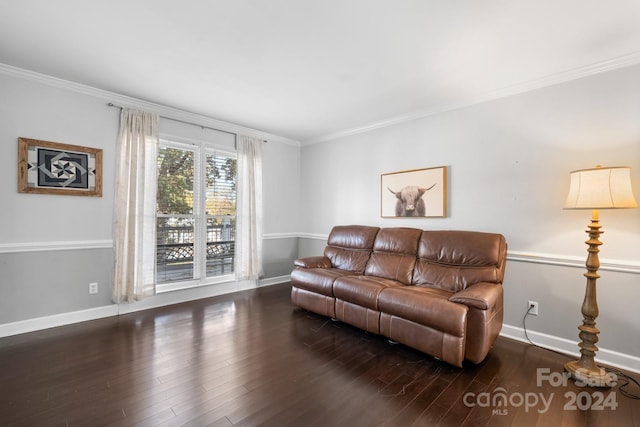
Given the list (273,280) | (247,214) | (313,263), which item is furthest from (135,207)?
(273,280)

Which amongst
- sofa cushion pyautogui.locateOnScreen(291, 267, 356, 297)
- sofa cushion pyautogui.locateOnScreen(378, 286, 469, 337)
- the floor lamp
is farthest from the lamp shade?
sofa cushion pyautogui.locateOnScreen(291, 267, 356, 297)

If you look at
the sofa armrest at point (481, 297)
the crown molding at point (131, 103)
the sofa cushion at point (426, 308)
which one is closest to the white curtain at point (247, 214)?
the crown molding at point (131, 103)

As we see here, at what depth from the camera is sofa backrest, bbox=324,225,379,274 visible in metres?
3.71

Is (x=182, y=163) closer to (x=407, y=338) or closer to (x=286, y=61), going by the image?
(x=286, y=61)

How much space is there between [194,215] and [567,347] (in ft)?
14.7

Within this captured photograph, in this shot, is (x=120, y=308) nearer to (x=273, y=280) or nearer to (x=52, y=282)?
(x=52, y=282)

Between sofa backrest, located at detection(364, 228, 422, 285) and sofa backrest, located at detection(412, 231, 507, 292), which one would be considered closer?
sofa backrest, located at detection(412, 231, 507, 292)

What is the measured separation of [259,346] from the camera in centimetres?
258

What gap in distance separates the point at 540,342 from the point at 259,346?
2.69m

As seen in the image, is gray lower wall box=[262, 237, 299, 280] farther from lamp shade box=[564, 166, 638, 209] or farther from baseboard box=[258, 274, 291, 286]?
lamp shade box=[564, 166, 638, 209]

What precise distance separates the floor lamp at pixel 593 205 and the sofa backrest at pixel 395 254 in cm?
146

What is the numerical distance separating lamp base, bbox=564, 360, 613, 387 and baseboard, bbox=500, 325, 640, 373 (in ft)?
1.08

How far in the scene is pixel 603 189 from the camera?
6.63 feet

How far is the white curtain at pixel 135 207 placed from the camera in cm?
325
